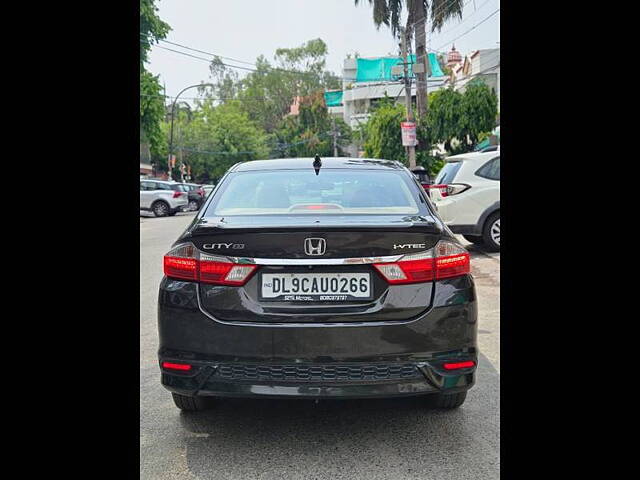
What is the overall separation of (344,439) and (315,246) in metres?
1.11

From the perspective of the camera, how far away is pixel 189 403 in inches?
148

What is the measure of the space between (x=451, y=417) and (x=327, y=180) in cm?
158

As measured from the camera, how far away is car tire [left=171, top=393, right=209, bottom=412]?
12.2 ft

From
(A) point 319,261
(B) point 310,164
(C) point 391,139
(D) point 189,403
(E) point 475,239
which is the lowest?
(D) point 189,403

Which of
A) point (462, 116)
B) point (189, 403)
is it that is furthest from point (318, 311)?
point (462, 116)

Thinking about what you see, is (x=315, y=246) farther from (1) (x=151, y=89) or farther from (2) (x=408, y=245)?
(1) (x=151, y=89)

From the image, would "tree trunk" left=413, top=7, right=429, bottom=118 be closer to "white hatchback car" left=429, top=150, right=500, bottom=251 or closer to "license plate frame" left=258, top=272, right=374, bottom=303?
"white hatchback car" left=429, top=150, right=500, bottom=251

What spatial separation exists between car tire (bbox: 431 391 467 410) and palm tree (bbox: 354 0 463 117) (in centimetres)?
2016

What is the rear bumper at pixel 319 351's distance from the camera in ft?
9.96

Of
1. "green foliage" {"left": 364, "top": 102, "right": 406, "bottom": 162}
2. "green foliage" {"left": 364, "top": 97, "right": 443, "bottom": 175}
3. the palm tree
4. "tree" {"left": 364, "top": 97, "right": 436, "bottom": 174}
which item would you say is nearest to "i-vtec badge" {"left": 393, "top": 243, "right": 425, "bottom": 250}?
the palm tree

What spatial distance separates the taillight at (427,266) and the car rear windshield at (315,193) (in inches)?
14.7
